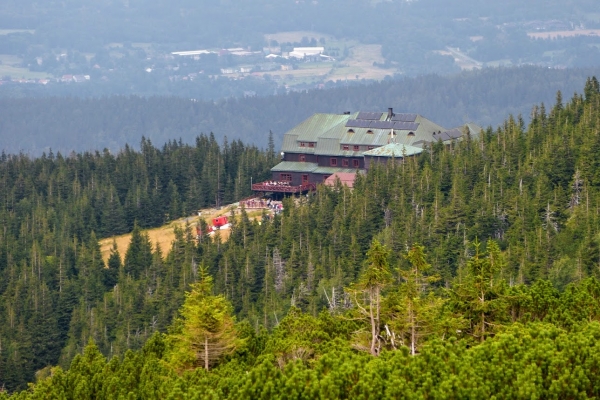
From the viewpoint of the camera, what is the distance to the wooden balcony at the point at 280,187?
6830 inches

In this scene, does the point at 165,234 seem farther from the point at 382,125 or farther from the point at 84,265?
the point at 382,125

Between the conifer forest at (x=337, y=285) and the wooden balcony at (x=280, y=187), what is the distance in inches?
305

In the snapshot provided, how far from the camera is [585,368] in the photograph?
65250 millimetres

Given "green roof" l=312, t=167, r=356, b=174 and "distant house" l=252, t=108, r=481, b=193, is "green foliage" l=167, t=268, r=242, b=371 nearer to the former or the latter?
"distant house" l=252, t=108, r=481, b=193

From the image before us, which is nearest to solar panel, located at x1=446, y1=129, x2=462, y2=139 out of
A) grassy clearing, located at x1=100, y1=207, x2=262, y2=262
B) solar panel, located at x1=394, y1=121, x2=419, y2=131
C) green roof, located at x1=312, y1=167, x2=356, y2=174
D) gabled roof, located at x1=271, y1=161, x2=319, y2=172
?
solar panel, located at x1=394, y1=121, x2=419, y2=131

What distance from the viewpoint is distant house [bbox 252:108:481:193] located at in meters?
174

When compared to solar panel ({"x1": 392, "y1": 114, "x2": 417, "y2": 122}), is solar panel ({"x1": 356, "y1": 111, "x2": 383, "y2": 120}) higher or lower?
higher

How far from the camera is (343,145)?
581 ft

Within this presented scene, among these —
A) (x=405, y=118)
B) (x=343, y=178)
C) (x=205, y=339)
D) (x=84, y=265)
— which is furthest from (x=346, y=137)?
(x=205, y=339)

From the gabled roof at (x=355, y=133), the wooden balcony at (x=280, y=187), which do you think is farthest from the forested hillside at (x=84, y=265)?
the gabled roof at (x=355, y=133)

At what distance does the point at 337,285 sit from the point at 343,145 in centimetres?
5109

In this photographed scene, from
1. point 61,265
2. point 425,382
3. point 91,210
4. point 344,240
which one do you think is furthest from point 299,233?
point 425,382

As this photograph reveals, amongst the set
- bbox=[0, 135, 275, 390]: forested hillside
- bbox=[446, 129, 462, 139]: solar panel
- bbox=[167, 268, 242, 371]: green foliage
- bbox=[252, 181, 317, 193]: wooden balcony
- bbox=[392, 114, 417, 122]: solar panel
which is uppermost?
bbox=[167, 268, 242, 371]: green foliage

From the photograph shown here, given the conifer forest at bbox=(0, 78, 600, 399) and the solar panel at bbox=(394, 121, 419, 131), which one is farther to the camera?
the solar panel at bbox=(394, 121, 419, 131)
